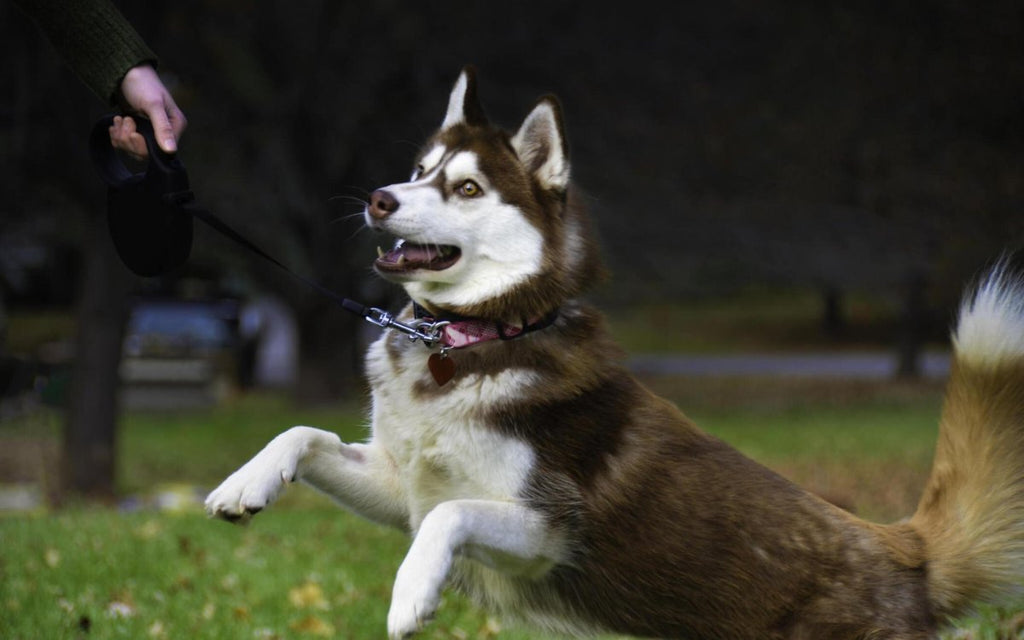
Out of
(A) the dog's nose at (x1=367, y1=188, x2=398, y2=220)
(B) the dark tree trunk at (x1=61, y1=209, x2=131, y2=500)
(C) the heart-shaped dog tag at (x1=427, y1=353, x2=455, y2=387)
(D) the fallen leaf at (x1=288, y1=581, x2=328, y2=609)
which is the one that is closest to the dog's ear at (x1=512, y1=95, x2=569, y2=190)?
(A) the dog's nose at (x1=367, y1=188, x2=398, y2=220)

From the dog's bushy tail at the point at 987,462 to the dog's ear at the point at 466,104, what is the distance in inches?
65.7

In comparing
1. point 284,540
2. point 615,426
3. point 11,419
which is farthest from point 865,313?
point 615,426

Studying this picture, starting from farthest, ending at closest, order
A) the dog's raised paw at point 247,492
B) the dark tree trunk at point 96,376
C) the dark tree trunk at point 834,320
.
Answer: the dark tree trunk at point 834,320
the dark tree trunk at point 96,376
the dog's raised paw at point 247,492

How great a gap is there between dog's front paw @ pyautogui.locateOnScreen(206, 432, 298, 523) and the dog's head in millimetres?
635

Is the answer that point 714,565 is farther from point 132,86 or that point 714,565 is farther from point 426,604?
point 132,86

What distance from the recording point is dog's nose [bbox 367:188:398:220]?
344 centimetres

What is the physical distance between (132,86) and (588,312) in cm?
159

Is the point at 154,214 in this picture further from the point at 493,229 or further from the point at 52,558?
the point at 52,558

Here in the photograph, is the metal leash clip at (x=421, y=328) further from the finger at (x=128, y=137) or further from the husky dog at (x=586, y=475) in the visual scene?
the finger at (x=128, y=137)

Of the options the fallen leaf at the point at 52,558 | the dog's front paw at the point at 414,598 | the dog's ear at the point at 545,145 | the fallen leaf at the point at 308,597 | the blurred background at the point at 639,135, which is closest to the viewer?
the dog's front paw at the point at 414,598

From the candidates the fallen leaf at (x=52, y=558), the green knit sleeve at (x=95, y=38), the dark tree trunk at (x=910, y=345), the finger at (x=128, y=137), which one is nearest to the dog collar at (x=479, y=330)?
the finger at (x=128, y=137)

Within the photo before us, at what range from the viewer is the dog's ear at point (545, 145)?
3643mm

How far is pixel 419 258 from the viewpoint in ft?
11.7

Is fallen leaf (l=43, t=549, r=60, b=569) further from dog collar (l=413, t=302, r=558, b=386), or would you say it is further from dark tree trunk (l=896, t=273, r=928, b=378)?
dark tree trunk (l=896, t=273, r=928, b=378)
